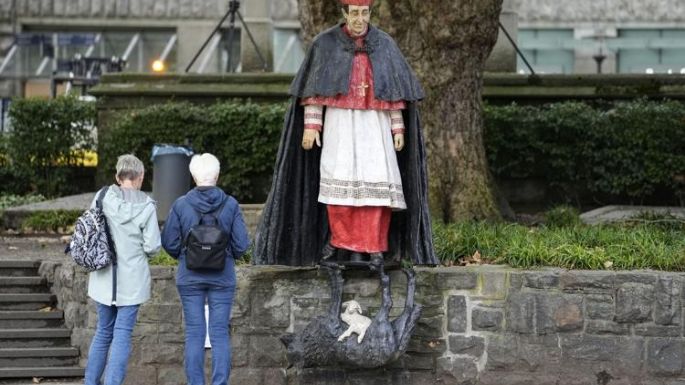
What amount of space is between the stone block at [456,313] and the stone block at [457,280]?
83 millimetres

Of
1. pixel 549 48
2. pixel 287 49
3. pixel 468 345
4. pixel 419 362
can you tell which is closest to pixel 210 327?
pixel 419 362

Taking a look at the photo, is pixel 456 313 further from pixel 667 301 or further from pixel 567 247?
pixel 667 301

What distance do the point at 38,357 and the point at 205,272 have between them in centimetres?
249

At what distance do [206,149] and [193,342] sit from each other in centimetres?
834

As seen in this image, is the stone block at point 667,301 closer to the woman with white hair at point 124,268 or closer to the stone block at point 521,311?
the stone block at point 521,311

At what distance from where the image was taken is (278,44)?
32.1 metres

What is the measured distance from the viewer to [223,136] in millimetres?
18281

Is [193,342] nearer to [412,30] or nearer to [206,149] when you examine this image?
[412,30]

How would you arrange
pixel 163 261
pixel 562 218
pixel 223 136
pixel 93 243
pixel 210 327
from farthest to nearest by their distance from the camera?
1. pixel 223 136
2. pixel 562 218
3. pixel 163 261
4. pixel 210 327
5. pixel 93 243

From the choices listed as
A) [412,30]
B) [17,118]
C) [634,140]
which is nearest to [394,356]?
[412,30]

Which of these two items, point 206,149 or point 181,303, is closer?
point 181,303

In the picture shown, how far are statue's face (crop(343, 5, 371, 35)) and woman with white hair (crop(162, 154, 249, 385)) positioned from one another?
4.41 feet

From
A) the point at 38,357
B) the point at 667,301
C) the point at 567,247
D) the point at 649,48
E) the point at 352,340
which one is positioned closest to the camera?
the point at 352,340

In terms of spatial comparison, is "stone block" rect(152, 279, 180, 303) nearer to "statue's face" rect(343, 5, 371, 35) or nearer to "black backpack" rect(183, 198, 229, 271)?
"black backpack" rect(183, 198, 229, 271)
